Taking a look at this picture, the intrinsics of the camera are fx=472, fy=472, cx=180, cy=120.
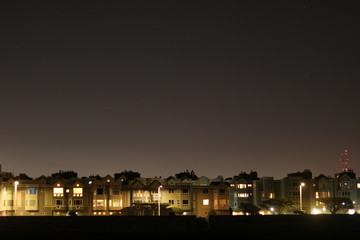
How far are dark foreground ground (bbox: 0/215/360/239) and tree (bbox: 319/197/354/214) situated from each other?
145ft

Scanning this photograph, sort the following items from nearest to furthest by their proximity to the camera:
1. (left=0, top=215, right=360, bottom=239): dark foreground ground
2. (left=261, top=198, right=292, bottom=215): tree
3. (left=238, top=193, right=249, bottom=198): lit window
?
(left=0, top=215, right=360, bottom=239): dark foreground ground < (left=261, top=198, right=292, bottom=215): tree < (left=238, top=193, right=249, bottom=198): lit window

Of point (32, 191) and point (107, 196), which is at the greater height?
point (32, 191)

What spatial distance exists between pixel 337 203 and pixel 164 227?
57.3 meters

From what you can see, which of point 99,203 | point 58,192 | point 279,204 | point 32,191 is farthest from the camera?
point 279,204

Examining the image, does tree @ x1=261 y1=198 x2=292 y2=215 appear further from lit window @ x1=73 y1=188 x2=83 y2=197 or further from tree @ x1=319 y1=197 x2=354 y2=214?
lit window @ x1=73 y1=188 x2=83 y2=197

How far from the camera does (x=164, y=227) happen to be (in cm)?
5234

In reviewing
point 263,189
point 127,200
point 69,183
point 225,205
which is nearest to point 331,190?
Answer: point 263,189

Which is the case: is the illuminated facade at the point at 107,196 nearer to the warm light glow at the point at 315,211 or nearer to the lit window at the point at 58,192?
the lit window at the point at 58,192

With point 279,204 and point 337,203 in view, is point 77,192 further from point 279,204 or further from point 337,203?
point 337,203

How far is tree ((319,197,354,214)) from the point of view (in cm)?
9731

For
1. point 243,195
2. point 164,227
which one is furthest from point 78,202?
point 164,227

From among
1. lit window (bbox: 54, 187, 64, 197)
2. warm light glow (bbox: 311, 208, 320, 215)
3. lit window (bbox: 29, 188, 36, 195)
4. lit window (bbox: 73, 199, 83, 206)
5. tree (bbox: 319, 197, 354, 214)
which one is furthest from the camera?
warm light glow (bbox: 311, 208, 320, 215)

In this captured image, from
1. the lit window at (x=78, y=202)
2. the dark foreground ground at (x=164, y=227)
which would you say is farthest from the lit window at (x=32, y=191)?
the dark foreground ground at (x=164, y=227)

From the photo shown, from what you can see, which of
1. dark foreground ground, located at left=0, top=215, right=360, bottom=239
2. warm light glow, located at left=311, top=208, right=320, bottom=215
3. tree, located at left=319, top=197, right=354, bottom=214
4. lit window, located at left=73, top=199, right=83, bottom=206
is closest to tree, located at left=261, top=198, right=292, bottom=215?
tree, located at left=319, top=197, right=354, bottom=214
